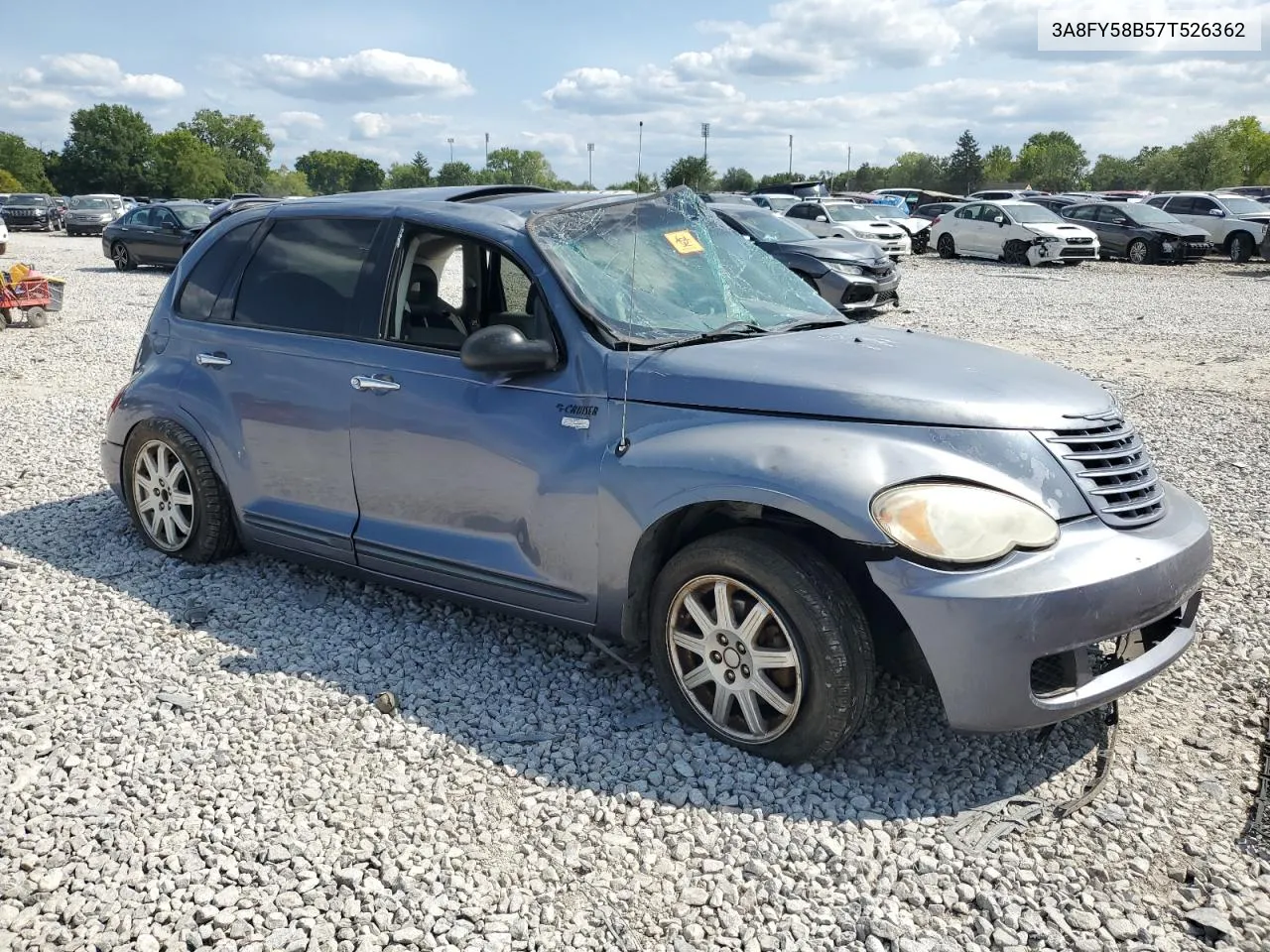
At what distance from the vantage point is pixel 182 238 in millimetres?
22812

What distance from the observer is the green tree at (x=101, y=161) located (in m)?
104

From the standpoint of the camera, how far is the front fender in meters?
3.10

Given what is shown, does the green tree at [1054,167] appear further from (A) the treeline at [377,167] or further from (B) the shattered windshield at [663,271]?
(B) the shattered windshield at [663,271]

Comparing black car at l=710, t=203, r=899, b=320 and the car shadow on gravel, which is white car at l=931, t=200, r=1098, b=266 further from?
the car shadow on gravel

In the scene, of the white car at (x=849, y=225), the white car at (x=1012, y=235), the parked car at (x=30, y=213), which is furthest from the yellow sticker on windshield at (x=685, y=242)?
the parked car at (x=30, y=213)

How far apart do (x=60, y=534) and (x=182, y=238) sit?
19.3 meters

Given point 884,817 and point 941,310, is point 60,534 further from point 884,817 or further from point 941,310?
point 941,310

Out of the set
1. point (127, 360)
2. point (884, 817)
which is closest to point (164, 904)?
point (884, 817)

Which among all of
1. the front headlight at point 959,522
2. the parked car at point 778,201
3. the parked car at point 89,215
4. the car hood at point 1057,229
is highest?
the parked car at point 89,215

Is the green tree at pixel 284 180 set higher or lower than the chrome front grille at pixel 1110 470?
higher

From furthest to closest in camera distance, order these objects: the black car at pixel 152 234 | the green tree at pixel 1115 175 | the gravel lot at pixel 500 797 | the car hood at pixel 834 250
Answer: the green tree at pixel 1115 175 < the black car at pixel 152 234 < the car hood at pixel 834 250 < the gravel lot at pixel 500 797

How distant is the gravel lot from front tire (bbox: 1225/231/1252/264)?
24.3 m

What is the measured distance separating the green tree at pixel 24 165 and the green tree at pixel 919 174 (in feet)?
281

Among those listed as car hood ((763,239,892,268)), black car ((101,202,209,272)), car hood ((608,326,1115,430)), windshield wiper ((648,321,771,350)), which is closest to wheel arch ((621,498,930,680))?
car hood ((608,326,1115,430))
